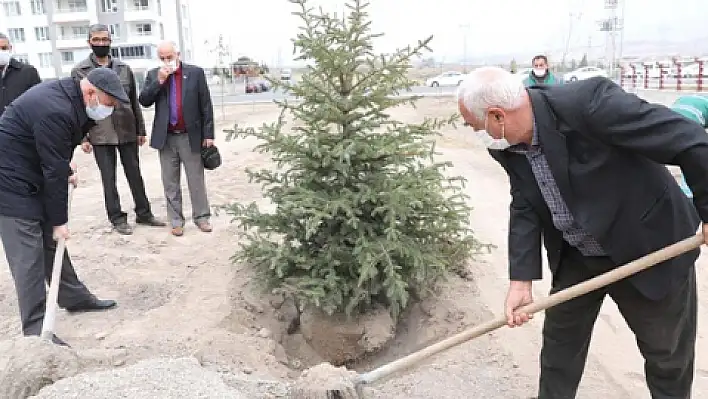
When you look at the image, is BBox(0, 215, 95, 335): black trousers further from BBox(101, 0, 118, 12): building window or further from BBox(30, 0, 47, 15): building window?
BBox(30, 0, 47, 15): building window

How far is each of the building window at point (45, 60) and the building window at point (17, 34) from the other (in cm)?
238

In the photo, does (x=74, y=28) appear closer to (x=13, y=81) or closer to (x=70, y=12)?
(x=70, y=12)

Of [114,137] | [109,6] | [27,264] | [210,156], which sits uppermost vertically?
[109,6]

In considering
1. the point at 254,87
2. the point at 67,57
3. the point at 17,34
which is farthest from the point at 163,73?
the point at 17,34

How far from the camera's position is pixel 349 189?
4.36m

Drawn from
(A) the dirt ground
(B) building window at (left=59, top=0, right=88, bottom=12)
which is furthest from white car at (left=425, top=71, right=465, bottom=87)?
(A) the dirt ground

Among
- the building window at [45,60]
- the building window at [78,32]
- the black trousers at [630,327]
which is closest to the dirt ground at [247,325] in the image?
the black trousers at [630,327]

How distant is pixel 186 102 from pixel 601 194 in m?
4.54

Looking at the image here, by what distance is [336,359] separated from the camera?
4.55m

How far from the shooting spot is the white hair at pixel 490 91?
2.55 meters

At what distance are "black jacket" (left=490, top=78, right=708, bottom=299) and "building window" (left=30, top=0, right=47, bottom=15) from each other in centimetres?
6201

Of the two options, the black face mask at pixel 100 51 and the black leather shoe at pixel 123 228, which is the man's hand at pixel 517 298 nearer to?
the black leather shoe at pixel 123 228

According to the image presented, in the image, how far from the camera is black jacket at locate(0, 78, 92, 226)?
3783 mm

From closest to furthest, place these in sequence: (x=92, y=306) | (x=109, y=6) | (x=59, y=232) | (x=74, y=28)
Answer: (x=59, y=232) < (x=92, y=306) < (x=109, y=6) < (x=74, y=28)
